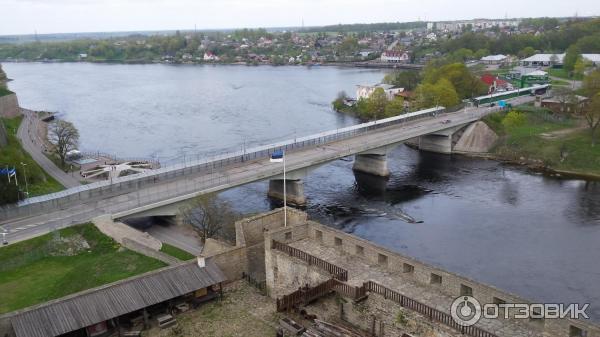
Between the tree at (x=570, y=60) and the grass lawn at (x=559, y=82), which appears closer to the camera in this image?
the grass lawn at (x=559, y=82)

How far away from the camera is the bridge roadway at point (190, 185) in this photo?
4650 cm

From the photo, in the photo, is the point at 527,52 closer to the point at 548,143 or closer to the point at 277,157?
the point at 548,143

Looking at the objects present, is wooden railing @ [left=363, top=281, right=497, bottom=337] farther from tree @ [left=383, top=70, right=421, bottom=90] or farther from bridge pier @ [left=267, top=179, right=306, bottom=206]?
tree @ [left=383, top=70, right=421, bottom=90]

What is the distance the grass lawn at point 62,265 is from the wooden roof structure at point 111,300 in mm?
8090

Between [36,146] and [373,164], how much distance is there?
51.9 meters

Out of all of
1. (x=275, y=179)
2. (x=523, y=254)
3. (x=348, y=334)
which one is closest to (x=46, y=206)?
(x=275, y=179)

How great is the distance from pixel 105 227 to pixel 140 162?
33093mm

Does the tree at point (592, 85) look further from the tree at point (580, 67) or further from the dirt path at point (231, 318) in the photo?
the dirt path at point (231, 318)

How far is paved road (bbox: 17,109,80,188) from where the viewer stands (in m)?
66.2

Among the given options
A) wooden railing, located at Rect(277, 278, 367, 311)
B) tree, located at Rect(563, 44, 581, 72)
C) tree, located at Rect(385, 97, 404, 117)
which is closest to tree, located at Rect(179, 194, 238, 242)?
wooden railing, located at Rect(277, 278, 367, 311)

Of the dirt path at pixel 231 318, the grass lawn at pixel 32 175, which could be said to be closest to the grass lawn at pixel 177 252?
the dirt path at pixel 231 318

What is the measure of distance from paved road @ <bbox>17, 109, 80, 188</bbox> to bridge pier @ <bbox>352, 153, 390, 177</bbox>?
3802cm

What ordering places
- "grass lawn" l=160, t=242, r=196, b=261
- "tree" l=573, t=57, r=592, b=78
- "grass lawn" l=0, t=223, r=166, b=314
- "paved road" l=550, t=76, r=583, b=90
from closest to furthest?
"grass lawn" l=0, t=223, r=166, b=314 < "grass lawn" l=160, t=242, r=196, b=261 < "paved road" l=550, t=76, r=583, b=90 < "tree" l=573, t=57, r=592, b=78

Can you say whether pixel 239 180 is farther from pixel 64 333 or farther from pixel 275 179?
pixel 64 333
